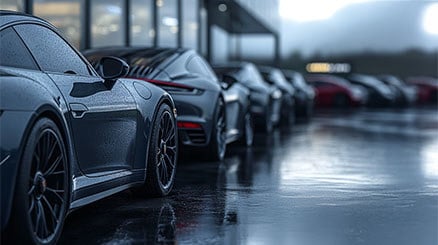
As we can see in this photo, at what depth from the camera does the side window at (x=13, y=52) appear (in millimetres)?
4930

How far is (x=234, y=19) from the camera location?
109 ft

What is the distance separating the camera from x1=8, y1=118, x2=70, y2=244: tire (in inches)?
172

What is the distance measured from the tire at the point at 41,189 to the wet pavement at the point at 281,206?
1.00ft

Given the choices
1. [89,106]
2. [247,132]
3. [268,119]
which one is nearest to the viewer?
[89,106]

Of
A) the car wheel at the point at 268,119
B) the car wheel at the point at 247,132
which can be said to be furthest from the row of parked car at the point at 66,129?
the car wheel at the point at 268,119

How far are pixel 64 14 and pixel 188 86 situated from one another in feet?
16.1

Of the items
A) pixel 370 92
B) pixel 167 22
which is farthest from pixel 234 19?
pixel 167 22

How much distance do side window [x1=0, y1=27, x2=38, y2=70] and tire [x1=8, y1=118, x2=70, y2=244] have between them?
0.47 metres

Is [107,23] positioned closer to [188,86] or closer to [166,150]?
[188,86]

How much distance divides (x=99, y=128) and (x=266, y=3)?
31629 millimetres

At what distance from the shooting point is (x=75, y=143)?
524cm

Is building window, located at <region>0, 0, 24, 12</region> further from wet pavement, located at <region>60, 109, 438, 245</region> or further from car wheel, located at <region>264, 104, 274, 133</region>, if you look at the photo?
car wheel, located at <region>264, 104, 274, 133</region>

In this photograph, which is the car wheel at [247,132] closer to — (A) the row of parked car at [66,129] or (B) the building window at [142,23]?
(A) the row of parked car at [66,129]

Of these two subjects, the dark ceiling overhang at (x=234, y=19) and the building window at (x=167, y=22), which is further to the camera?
the dark ceiling overhang at (x=234, y=19)
